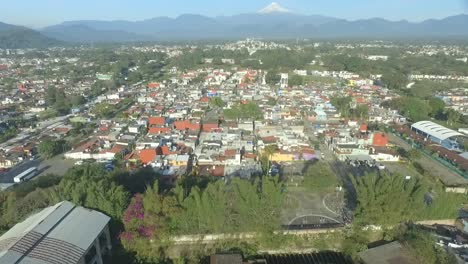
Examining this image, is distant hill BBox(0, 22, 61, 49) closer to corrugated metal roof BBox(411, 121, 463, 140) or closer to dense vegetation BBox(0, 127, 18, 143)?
dense vegetation BBox(0, 127, 18, 143)

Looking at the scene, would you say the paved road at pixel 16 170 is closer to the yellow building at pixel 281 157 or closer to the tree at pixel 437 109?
the yellow building at pixel 281 157

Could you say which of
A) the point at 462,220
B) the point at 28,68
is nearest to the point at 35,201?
the point at 462,220

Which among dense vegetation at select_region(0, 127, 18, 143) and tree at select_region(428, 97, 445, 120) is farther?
tree at select_region(428, 97, 445, 120)

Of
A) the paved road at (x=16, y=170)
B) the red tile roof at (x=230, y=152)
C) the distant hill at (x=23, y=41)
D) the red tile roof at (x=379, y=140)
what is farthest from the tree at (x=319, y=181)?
the distant hill at (x=23, y=41)

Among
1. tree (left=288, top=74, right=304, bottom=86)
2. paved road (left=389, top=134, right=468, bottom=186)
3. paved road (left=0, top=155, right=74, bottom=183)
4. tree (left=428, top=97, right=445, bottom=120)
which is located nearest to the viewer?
paved road (left=389, top=134, right=468, bottom=186)

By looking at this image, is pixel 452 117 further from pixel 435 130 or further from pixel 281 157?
pixel 281 157

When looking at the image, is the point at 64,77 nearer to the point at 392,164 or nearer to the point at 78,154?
the point at 78,154

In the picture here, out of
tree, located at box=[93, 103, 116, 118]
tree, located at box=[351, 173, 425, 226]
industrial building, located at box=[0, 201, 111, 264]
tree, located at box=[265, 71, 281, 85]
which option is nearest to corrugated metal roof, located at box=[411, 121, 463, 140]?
Result: tree, located at box=[351, 173, 425, 226]
